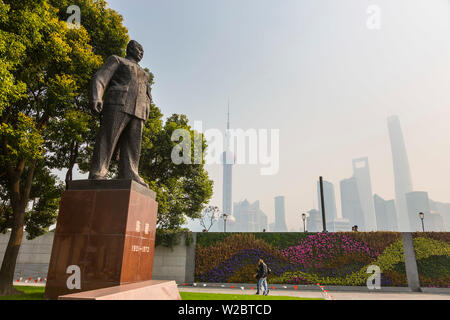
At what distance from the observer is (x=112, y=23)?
479 inches

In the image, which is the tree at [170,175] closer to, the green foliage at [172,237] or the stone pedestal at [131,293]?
the green foliage at [172,237]

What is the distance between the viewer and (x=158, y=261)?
18859 mm

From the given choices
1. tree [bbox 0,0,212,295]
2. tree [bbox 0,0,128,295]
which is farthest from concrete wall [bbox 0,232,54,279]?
tree [bbox 0,0,128,295]

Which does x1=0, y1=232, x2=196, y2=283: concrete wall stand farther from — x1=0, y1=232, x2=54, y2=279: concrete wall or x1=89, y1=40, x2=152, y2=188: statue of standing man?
x1=89, y1=40, x2=152, y2=188: statue of standing man

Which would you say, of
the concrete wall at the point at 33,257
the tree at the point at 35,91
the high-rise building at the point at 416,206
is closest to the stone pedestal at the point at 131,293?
the tree at the point at 35,91

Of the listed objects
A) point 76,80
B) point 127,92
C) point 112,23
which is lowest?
point 127,92

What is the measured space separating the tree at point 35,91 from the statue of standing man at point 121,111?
9.78 ft

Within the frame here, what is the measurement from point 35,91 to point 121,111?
6.68m

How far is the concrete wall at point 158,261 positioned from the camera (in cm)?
1858

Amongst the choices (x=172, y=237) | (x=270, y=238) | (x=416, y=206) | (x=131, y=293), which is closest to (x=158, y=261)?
(x=172, y=237)

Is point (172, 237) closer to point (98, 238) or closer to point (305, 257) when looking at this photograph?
point (305, 257)
